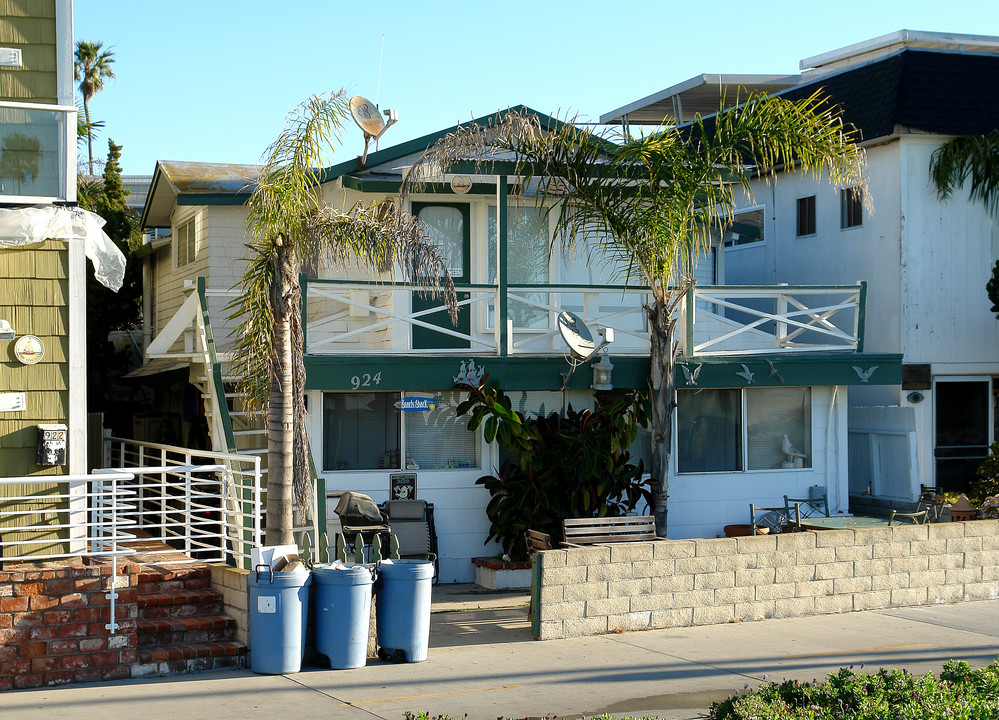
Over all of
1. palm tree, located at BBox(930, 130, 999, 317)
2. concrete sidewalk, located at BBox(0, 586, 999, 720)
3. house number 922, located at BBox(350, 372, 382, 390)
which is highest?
palm tree, located at BBox(930, 130, 999, 317)

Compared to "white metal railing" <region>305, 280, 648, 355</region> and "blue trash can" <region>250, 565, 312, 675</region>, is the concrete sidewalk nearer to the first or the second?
"blue trash can" <region>250, 565, 312, 675</region>

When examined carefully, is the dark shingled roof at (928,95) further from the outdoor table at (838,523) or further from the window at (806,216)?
the outdoor table at (838,523)

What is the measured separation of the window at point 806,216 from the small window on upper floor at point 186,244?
10683 mm

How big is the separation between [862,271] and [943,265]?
126 centimetres

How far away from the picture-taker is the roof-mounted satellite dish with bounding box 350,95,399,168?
14.7m

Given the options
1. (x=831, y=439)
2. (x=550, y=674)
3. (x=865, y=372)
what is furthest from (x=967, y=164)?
(x=550, y=674)

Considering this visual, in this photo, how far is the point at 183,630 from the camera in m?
9.79

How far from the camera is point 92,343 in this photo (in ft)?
64.5

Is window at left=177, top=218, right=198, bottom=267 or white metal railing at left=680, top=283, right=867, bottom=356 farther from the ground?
window at left=177, top=218, right=198, bottom=267

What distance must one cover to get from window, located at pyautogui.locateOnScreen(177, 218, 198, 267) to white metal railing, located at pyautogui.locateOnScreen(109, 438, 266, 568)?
3.21m

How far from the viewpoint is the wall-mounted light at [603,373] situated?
1388cm

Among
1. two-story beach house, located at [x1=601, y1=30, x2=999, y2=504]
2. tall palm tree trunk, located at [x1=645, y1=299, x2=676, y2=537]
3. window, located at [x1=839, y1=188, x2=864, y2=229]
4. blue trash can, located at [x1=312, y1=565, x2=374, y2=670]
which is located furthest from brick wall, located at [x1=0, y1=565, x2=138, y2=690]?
window, located at [x1=839, y1=188, x2=864, y2=229]

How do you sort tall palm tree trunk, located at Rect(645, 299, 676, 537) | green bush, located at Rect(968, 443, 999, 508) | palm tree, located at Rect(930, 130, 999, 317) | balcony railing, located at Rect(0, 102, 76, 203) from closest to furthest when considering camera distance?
1. balcony railing, located at Rect(0, 102, 76, 203)
2. tall palm tree trunk, located at Rect(645, 299, 676, 537)
3. green bush, located at Rect(968, 443, 999, 508)
4. palm tree, located at Rect(930, 130, 999, 317)

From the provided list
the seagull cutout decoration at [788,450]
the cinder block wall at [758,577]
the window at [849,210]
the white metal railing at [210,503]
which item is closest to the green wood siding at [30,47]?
the white metal railing at [210,503]
